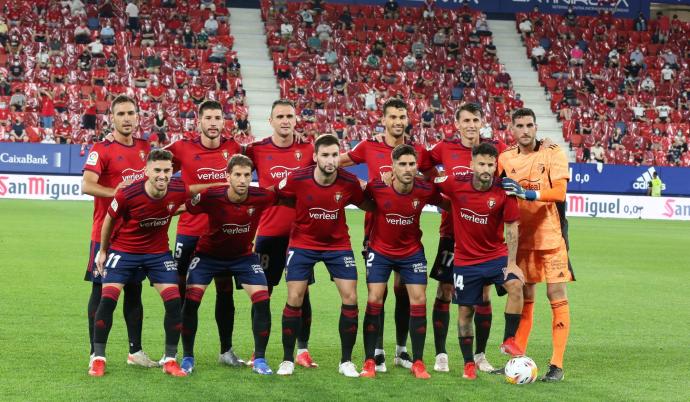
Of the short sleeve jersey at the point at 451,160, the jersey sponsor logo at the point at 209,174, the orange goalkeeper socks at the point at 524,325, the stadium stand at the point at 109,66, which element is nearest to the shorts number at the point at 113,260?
the jersey sponsor logo at the point at 209,174

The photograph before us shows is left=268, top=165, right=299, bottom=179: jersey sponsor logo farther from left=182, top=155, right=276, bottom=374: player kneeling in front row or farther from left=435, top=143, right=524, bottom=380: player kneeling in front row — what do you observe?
left=435, top=143, right=524, bottom=380: player kneeling in front row

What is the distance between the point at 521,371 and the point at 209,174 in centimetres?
323

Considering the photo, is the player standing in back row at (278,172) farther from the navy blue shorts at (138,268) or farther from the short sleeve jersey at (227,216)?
the navy blue shorts at (138,268)

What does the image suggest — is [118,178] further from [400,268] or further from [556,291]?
[556,291]

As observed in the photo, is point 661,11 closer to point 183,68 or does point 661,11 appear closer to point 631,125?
point 631,125

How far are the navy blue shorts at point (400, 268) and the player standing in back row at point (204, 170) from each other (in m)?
1.31

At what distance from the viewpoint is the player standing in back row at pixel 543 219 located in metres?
8.20

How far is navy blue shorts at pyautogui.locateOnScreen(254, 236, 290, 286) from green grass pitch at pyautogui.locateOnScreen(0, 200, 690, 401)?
30.7 inches

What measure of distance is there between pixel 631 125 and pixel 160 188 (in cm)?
3214

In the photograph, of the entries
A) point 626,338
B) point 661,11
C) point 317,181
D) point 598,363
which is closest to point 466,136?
point 317,181

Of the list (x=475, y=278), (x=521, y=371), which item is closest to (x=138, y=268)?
(x=475, y=278)

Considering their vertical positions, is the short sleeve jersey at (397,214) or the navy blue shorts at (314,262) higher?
the short sleeve jersey at (397,214)

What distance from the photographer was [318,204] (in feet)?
26.7

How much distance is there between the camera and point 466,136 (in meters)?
8.65
